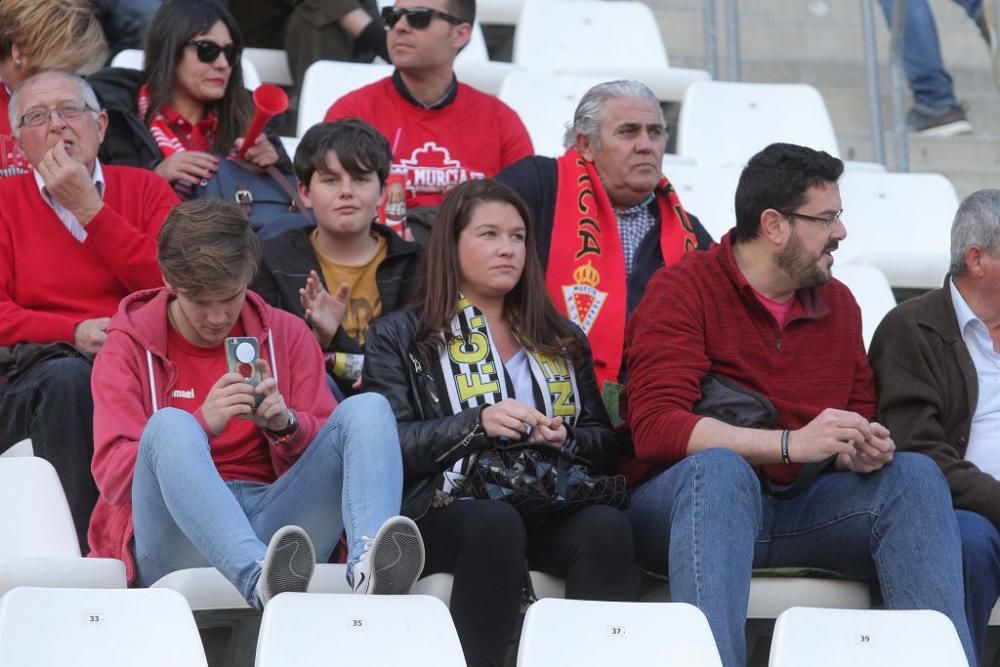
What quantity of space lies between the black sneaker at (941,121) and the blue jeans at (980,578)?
3053 millimetres

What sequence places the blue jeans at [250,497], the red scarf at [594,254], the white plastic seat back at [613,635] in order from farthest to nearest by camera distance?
the red scarf at [594,254] < the blue jeans at [250,497] < the white plastic seat back at [613,635]

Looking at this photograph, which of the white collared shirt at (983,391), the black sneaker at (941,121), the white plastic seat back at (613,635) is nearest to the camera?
the white plastic seat back at (613,635)

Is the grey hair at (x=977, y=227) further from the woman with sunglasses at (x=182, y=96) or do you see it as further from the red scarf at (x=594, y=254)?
the woman with sunglasses at (x=182, y=96)

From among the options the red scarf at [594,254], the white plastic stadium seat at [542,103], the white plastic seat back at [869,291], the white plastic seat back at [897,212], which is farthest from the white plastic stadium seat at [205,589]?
the white plastic seat back at [897,212]

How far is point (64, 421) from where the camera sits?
325cm

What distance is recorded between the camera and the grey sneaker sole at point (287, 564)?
2.62m

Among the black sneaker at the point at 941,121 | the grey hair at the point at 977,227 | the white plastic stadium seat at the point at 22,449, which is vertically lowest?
the white plastic stadium seat at the point at 22,449

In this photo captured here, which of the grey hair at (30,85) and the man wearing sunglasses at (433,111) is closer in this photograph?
the grey hair at (30,85)

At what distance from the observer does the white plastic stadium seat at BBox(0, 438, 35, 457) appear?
10.8ft

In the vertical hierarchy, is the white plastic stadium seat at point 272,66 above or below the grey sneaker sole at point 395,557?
above

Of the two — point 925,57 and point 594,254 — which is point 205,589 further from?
point 925,57

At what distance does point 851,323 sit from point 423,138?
4.78 ft

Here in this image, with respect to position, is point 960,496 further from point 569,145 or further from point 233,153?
point 233,153

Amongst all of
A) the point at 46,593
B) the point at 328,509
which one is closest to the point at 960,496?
the point at 328,509
